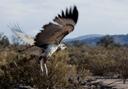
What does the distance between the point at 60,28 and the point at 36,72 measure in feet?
10.4

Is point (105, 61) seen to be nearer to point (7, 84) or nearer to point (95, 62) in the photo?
point (95, 62)

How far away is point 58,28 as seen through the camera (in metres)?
12.8

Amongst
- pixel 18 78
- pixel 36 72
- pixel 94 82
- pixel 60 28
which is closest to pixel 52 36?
pixel 60 28

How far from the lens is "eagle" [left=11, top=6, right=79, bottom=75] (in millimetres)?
12266

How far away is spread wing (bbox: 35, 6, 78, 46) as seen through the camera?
39.9 feet

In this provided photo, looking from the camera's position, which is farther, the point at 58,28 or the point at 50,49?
the point at 50,49

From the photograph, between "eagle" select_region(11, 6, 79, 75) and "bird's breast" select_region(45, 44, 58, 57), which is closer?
"eagle" select_region(11, 6, 79, 75)

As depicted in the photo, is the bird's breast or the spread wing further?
the bird's breast

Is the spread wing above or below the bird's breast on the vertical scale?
above

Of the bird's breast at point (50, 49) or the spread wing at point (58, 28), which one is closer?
the spread wing at point (58, 28)

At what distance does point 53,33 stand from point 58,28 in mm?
285

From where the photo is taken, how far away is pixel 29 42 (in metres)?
13.4

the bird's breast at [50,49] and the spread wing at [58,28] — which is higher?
the spread wing at [58,28]

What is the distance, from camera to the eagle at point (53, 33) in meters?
12.3
